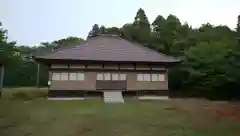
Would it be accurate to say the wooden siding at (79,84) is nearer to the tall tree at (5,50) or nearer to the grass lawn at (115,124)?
the tall tree at (5,50)

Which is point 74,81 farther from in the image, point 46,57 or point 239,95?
point 239,95

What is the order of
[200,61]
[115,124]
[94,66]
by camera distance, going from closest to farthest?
1. [115,124]
2. [94,66]
3. [200,61]

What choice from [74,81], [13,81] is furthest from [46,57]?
[13,81]

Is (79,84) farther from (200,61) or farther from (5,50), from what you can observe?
(200,61)

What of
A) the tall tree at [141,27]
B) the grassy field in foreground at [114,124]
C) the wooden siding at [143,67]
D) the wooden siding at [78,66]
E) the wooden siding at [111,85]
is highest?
the tall tree at [141,27]

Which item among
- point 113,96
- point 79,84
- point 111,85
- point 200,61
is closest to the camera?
point 113,96

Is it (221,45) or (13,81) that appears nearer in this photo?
(221,45)

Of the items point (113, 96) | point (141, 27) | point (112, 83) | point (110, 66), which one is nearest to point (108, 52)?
point (110, 66)

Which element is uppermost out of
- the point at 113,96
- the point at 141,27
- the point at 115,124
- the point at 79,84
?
the point at 141,27

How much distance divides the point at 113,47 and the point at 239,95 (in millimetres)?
12137

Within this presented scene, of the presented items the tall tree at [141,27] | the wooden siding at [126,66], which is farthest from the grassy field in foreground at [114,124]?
the tall tree at [141,27]

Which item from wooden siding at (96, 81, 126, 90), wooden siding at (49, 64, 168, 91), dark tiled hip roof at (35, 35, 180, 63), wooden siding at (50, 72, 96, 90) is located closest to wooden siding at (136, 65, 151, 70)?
wooden siding at (49, 64, 168, 91)

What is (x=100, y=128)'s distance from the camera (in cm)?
1030

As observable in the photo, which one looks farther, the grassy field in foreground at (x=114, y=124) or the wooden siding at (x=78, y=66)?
the wooden siding at (x=78, y=66)
